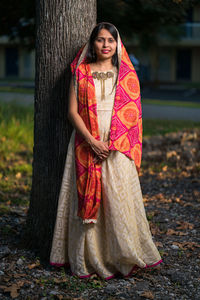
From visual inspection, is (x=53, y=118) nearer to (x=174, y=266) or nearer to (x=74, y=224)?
(x=74, y=224)

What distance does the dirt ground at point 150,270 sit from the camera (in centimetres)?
342

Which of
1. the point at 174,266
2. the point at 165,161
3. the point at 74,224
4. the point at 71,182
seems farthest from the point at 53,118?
the point at 165,161

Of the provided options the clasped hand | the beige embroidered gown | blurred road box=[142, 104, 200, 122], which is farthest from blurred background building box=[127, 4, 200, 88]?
the clasped hand

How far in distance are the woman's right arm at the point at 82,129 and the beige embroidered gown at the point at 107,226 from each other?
3.7 inches

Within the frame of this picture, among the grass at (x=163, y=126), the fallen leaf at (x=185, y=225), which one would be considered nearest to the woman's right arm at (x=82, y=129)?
the fallen leaf at (x=185, y=225)

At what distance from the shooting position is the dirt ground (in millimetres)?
3424

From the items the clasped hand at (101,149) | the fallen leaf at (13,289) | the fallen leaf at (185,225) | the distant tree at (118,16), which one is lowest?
the fallen leaf at (13,289)

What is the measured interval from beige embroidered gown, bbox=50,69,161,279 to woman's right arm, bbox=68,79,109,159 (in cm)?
9

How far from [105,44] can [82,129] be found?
0.61 meters

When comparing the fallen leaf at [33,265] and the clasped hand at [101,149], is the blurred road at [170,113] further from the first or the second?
A: the clasped hand at [101,149]

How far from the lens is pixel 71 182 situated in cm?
359

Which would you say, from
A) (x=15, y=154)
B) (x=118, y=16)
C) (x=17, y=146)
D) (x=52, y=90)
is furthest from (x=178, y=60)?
(x=52, y=90)

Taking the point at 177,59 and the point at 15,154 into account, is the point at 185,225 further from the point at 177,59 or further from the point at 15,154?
the point at 177,59

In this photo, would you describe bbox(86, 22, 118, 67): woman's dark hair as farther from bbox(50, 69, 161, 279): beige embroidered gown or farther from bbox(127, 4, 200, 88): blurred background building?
bbox(127, 4, 200, 88): blurred background building
